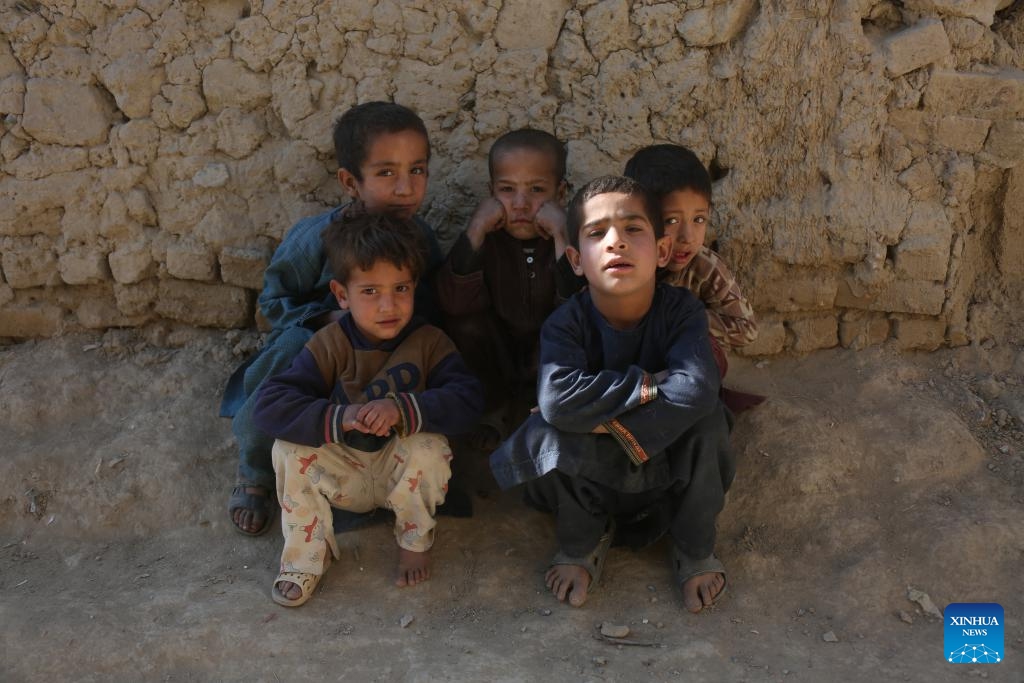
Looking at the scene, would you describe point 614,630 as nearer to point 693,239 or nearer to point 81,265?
point 693,239

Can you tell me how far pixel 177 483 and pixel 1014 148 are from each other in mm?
2807

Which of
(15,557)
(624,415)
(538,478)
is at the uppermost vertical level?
(624,415)

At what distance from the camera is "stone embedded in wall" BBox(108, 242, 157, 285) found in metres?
3.39

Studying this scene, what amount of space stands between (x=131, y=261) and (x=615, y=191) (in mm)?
1808

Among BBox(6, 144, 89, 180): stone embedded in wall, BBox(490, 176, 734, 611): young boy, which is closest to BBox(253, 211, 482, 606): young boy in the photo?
BBox(490, 176, 734, 611): young boy

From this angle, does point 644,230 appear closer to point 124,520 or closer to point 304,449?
point 304,449

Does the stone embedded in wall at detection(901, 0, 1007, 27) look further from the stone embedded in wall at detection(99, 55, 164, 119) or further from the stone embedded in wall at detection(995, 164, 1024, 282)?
the stone embedded in wall at detection(99, 55, 164, 119)

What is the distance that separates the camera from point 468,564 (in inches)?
110

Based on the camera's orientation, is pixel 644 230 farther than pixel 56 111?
No

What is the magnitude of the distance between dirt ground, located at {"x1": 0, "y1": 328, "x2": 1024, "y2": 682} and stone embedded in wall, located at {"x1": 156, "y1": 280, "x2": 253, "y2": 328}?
0.28 feet

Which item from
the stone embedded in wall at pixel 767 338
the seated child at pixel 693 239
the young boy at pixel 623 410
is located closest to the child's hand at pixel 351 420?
the young boy at pixel 623 410

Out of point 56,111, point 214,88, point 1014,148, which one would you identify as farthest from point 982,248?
point 56,111

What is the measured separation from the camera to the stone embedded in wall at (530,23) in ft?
10.2

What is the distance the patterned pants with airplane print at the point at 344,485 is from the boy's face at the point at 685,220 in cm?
86
